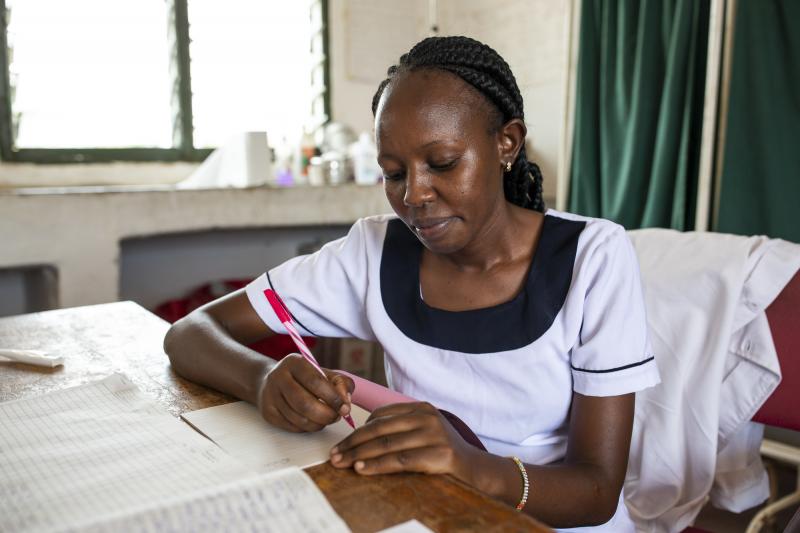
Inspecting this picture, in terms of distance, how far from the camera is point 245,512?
2.04ft

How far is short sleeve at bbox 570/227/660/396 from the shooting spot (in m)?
0.96

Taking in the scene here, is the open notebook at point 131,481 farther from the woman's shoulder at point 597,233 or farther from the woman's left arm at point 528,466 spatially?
the woman's shoulder at point 597,233

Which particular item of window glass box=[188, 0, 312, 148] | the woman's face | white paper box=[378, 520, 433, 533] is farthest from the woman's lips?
window glass box=[188, 0, 312, 148]

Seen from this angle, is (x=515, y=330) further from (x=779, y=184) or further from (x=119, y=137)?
(x=119, y=137)

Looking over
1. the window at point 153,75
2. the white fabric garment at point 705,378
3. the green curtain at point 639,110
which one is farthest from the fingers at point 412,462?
the window at point 153,75

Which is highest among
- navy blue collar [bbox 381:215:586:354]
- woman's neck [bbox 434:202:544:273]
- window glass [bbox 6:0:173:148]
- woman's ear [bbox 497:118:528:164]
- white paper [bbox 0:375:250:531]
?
window glass [bbox 6:0:173:148]

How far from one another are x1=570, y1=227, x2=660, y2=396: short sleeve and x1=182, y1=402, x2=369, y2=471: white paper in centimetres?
33

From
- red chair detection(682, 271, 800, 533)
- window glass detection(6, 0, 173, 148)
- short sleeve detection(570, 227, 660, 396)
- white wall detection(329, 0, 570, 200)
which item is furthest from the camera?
white wall detection(329, 0, 570, 200)

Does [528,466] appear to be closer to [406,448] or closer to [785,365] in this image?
[406,448]

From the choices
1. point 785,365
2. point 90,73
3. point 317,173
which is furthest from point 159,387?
point 90,73

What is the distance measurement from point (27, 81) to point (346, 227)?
1473 mm

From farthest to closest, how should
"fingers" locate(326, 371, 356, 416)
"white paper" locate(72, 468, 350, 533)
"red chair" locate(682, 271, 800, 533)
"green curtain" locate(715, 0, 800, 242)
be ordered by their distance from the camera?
"green curtain" locate(715, 0, 800, 242) < "red chair" locate(682, 271, 800, 533) < "fingers" locate(326, 371, 356, 416) < "white paper" locate(72, 468, 350, 533)

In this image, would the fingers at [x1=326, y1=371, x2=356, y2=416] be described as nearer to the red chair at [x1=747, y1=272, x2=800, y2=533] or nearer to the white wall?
the red chair at [x1=747, y1=272, x2=800, y2=533]

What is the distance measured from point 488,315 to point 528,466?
274 millimetres
